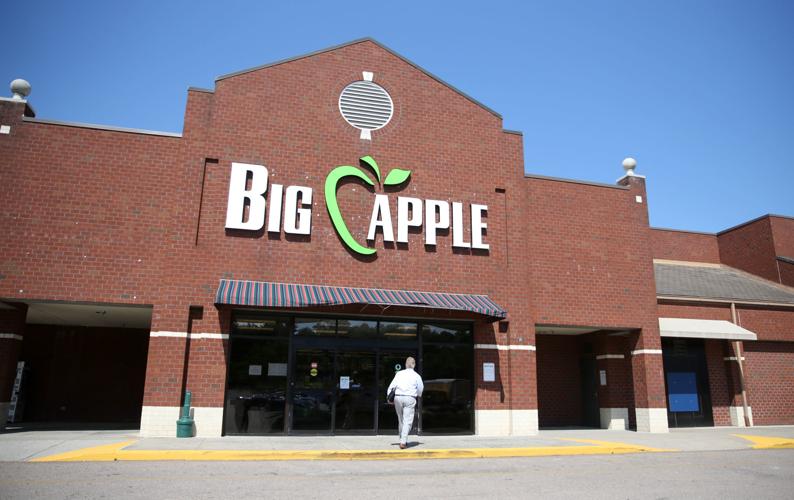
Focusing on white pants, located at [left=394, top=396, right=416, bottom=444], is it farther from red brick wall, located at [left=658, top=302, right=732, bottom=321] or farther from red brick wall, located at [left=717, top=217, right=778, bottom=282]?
red brick wall, located at [left=717, top=217, right=778, bottom=282]

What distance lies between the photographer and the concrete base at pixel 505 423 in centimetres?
1636

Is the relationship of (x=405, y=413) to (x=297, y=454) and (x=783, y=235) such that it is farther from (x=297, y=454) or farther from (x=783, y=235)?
(x=783, y=235)

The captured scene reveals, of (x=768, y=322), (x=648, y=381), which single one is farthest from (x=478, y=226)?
(x=768, y=322)

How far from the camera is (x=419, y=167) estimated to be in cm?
1742

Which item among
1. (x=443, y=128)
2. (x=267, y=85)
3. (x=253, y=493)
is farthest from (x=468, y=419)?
(x=267, y=85)

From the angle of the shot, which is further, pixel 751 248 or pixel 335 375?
pixel 751 248

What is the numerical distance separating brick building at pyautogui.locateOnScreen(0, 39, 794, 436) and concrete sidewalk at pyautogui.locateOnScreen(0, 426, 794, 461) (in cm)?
119

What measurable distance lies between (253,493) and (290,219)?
9148mm

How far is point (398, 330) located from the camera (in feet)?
53.6

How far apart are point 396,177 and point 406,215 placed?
3.76 feet

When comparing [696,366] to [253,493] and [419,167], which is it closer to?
[419,167]

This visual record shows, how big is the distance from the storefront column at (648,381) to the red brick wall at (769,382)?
15.8ft

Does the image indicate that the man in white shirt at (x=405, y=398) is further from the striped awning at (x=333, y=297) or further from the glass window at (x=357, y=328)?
the glass window at (x=357, y=328)

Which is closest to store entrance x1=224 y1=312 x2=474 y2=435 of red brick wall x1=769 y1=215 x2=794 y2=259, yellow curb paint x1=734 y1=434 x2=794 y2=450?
yellow curb paint x1=734 y1=434 x2=794 y2=450
